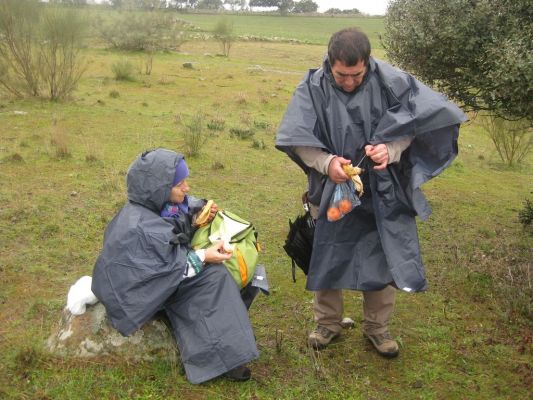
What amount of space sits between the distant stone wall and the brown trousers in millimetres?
1092

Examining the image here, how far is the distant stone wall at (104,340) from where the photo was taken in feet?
11.3

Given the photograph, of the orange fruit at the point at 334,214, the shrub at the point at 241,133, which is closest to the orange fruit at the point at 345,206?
the orange fruit at the point at 334,214

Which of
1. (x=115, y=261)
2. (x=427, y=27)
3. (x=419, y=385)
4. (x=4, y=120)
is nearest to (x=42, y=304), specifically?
(x=115, y=261)

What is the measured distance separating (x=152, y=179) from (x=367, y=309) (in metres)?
1.78

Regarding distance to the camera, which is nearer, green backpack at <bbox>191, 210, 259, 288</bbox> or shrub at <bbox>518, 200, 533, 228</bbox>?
green backpack at <bbox>191, 210, 259, 288</bbox>

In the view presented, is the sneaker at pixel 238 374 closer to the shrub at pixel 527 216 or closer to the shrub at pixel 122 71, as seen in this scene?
the shrub at pixel 527 216

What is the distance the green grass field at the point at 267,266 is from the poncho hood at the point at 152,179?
1.08m

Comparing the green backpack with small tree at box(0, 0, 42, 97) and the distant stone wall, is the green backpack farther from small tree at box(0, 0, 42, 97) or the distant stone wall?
small tree at box(0, 0, 42, 97)

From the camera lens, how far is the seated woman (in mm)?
3102

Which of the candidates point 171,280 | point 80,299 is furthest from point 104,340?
point 171,280

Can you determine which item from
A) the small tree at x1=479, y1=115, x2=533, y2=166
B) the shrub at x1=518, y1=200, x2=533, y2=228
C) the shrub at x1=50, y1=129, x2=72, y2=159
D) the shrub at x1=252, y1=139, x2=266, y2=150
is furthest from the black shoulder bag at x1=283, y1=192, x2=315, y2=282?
the small tree at x1=479, y1=115, x2=533, y2=166

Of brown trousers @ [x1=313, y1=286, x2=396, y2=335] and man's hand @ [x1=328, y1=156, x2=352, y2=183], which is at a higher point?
man's hand @ [x1=328, y1=156, x2=352, y2=183]

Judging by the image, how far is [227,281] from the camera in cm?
335

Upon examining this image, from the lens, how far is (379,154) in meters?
3.10
